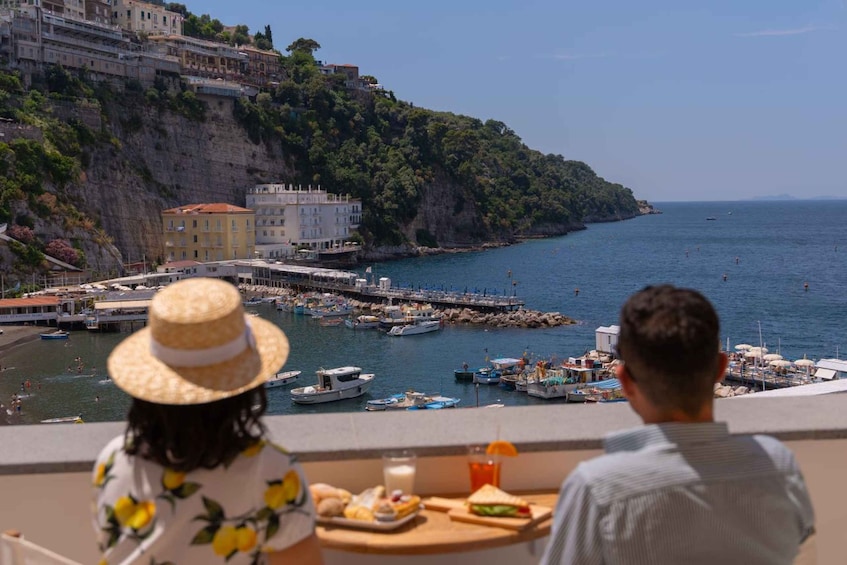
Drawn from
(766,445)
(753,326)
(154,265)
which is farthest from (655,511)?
(154,265)

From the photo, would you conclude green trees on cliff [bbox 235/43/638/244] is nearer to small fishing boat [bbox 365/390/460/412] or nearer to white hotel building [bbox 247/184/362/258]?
white hotel building [bbox 247/184/362/258]

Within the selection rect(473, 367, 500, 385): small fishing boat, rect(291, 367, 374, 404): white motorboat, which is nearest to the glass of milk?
rect(291, 367, 374, 404): white motorboat

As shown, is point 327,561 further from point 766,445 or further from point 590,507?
point 766,445

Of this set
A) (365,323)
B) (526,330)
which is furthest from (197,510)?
(365,323)

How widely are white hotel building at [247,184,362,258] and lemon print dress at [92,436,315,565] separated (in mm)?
53837

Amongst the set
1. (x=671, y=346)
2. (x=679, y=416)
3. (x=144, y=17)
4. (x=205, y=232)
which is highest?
(x=144, y=17)

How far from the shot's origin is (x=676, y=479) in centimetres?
152

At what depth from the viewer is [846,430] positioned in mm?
2578

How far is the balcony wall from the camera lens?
7.87 ft

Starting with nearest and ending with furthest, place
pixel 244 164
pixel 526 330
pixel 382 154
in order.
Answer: pixel 526 330 < pixel 244 164 < pixel 382 154

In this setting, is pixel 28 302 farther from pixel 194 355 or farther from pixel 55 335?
pixel 194 355

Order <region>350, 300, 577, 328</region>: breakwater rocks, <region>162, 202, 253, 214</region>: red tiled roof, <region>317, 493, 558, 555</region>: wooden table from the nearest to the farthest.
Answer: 1. <region>317, 493, 558, 555</region>: wooden table
2. <region>350, 300, 577, 328</region>: breakwater rocks
3. <region>162, 202, 253, 214</region>: red tiled roof

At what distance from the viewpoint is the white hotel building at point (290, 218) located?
5744 centimetres

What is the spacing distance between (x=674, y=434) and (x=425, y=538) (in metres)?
0.79
